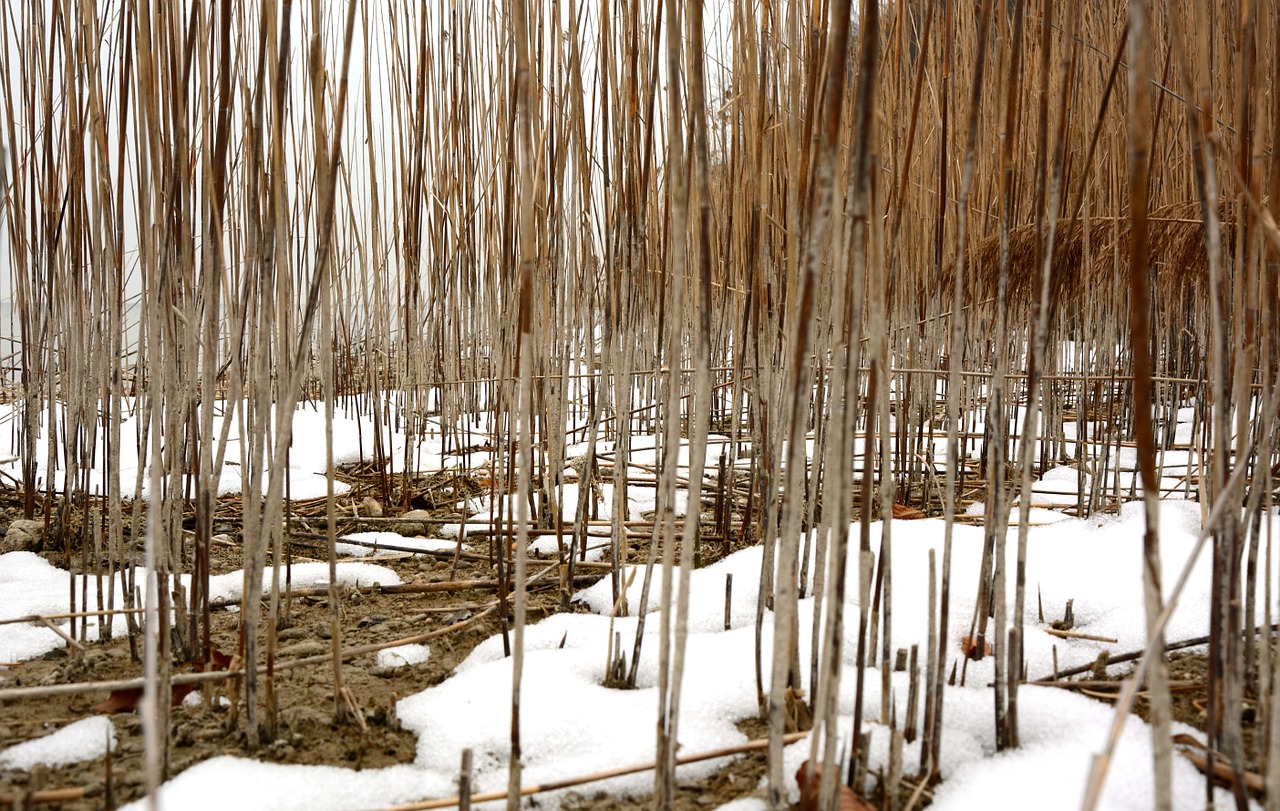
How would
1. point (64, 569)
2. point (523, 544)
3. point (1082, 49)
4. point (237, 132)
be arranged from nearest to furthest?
point (523, 544), point (64, 569), point (237, 132), point (1082, 49)

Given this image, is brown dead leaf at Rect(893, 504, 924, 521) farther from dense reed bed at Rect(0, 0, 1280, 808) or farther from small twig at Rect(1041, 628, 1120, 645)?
small twig at Rect(1041, 628, 1120, 645)

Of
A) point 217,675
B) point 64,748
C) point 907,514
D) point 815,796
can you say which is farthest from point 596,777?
point 907,514

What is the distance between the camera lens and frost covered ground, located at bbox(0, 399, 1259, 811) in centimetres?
66

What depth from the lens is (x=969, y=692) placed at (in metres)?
0.79

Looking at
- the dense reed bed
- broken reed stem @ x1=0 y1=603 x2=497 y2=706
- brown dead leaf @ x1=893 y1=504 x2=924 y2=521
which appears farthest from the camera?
brown dead leaf @ x1=893 y1=504 x2=924 y2=521

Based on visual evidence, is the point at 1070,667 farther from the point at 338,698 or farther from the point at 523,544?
the point at 338,698

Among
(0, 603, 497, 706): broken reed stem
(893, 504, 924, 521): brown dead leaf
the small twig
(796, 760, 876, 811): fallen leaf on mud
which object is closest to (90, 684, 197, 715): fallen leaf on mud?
(0, 603, 497, 706): broken reed stem

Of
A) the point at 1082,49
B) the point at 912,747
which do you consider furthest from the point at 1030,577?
the point at 1082,49

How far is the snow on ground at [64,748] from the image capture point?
0.71m

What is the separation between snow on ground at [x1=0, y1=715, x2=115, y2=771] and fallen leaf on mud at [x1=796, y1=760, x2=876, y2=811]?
0.55 m

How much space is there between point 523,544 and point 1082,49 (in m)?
1.46

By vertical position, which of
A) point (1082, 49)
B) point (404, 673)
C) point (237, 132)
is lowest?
point (404, 673)

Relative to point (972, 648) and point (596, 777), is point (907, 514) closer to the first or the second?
point (972, 648)

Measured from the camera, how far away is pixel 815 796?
61cm
